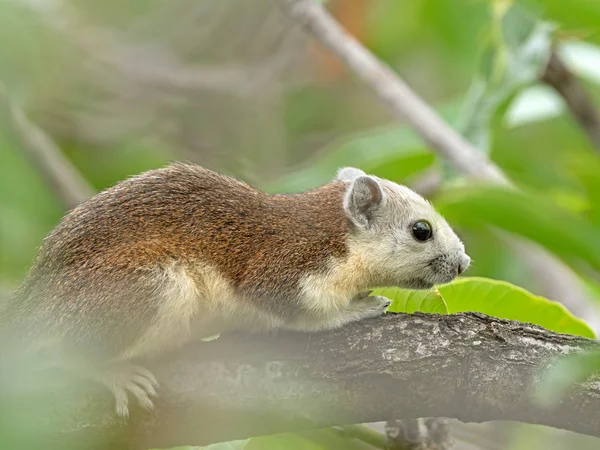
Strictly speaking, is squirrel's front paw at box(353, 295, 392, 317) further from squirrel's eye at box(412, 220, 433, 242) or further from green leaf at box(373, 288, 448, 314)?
squirrel's eye at box(412, 220, 433, 242)

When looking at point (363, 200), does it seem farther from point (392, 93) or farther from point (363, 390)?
point (392, 93)

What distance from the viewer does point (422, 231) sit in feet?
11.4

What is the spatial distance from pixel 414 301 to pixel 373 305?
14cm

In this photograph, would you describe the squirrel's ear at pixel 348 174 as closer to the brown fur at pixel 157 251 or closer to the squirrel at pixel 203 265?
the squirrel at pixel 203 265

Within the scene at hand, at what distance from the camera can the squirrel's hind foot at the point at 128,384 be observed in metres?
2.58

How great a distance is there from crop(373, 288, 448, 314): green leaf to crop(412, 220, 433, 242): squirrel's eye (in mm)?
233

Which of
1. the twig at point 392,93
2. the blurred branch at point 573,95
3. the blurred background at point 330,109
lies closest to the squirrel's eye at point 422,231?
the blurred background at point 330,109

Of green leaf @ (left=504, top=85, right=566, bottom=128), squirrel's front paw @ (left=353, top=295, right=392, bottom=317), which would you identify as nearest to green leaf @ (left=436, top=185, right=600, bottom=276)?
squirrel's front paw @ (left=353, top=295, right=392, bottom=317)

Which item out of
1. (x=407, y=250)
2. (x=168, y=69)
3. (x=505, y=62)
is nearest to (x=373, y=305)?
(x=407, y=250)

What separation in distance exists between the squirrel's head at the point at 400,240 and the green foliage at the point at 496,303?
1.20 ft

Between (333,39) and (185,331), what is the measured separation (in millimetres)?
2038

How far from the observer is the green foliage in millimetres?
2867

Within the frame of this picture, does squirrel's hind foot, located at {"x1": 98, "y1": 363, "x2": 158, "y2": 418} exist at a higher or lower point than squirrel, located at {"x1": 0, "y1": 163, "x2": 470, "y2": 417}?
lower

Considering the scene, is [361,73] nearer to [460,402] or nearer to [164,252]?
[164,252]
